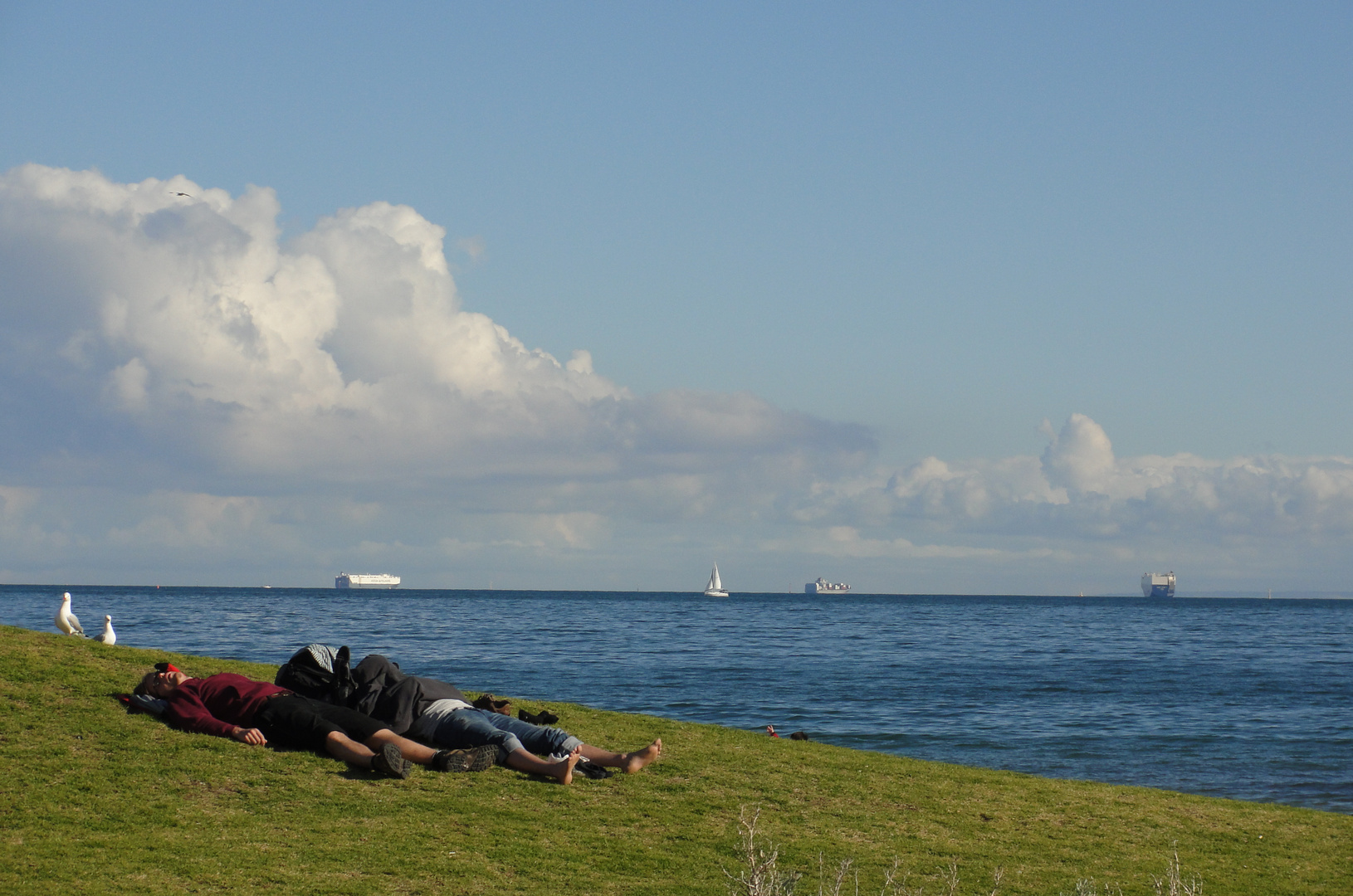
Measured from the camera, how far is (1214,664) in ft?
160

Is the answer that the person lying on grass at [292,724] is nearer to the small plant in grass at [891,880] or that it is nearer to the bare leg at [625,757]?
the bare leg at [625,757]

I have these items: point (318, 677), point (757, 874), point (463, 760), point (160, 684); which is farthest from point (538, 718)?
point (757, 874)

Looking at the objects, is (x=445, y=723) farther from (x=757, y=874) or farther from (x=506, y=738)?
(x=757, y=874)

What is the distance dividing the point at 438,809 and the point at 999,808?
5.55 meters

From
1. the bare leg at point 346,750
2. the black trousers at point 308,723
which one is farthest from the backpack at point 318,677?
the bare leg at point 346,750

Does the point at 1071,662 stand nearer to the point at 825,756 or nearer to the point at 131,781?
the point at 825,756

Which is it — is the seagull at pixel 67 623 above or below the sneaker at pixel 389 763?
above

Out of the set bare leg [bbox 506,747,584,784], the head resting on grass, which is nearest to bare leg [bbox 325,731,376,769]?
bare leg [bbox 506,747,584,784]

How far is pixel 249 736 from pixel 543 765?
2.73m

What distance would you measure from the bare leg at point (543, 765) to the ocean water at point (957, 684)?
491 cm

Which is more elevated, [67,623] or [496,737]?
[67,623]

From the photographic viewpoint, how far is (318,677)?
1043 centimetres

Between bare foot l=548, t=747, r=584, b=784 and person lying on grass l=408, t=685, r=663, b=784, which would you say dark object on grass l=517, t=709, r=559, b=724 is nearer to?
person lying on grass l=408, t=685, r=663, b=784

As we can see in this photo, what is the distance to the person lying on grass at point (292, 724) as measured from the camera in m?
9.62
